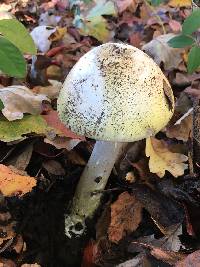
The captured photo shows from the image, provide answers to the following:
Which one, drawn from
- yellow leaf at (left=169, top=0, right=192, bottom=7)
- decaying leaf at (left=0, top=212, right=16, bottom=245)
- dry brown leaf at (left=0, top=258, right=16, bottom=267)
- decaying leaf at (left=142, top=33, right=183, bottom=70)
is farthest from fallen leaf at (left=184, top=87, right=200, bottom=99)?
yellow leaf at (left=169, top=0, right=192, bottom=7)

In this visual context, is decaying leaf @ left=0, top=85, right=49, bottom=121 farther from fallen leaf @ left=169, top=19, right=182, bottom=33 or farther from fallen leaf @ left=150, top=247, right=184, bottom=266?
fallen leaf @ left=169, top=19, right=182, bottom=33

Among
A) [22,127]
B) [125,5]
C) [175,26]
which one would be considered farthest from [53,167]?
[125,5]

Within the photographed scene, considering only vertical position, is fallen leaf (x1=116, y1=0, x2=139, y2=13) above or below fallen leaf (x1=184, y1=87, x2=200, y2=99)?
below

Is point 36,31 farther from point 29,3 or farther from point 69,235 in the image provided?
point 69,235

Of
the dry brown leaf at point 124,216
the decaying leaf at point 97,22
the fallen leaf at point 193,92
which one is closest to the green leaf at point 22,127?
the dry brown leaf at point 124,216

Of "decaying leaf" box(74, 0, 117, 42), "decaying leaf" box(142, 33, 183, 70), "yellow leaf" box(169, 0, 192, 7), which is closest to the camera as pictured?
"decaying leaf" box(142, 33, 183, 70)

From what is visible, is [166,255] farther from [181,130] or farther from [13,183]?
[181,130]

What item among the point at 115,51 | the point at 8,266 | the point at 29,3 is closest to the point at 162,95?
the point at 115,51
